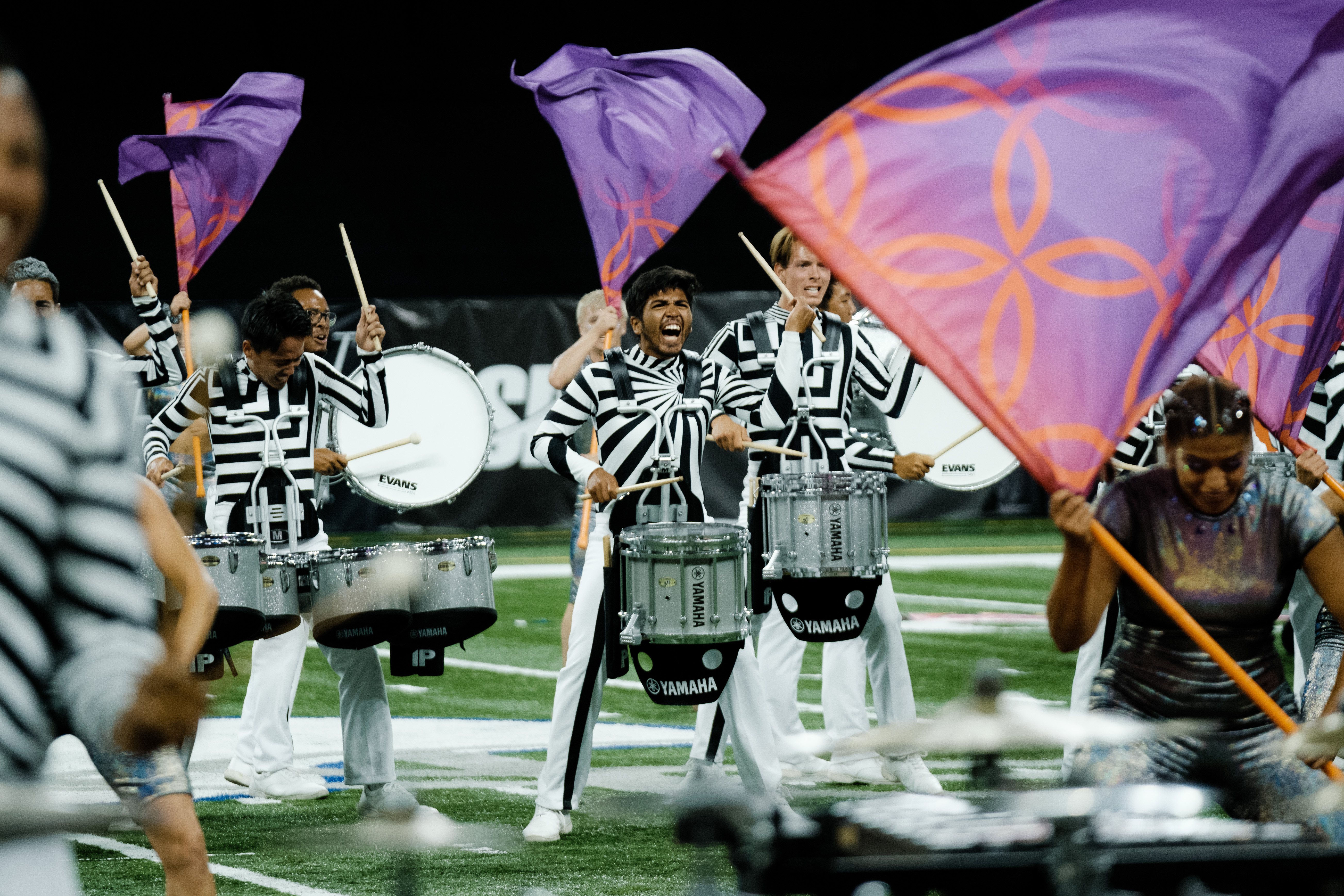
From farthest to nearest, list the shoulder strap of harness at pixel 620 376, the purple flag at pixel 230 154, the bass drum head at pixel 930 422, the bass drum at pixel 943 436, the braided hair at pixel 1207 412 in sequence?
the bass drum head at pixel 930 422
the bass drum at pixel 943 436
the purple flag at pixel 230 154
the shoulder strap of harness at pixel 620 376
the braided hair at pixel 1207 412

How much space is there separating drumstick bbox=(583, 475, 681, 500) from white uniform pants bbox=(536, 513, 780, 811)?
0.61 feet

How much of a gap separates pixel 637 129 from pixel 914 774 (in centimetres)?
308

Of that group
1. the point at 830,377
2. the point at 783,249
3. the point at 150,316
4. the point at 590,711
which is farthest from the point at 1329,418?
the point at 150,316

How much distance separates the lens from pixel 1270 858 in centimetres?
304

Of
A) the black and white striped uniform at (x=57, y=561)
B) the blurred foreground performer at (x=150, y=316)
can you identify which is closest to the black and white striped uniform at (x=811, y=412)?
the blurred foreground performer at (x=150, y=316)

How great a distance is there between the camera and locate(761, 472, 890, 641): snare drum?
718cm

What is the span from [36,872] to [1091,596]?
283 centimetres

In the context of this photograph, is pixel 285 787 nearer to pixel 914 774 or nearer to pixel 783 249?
pixel 914 774

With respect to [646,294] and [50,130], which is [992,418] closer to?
[646,294]

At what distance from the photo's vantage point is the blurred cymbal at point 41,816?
174cm

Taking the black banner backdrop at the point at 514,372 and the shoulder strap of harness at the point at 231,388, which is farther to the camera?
the black banner backdrop at the point at 514,372

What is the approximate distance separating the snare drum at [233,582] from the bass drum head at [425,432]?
297 inches

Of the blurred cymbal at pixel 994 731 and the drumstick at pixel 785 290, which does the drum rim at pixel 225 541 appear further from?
the blurred cymbal at pixel 994 731

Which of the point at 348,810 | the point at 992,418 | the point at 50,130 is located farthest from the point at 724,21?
the point at 992,418
